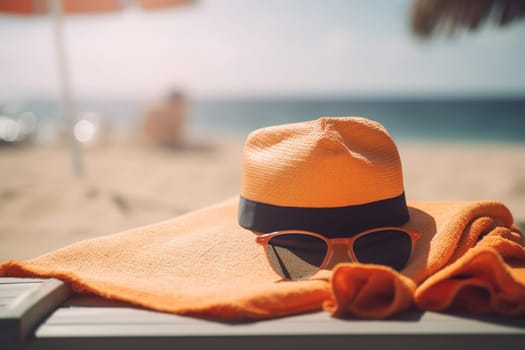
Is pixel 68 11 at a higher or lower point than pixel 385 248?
higher

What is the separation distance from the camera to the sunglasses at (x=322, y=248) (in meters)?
1.32

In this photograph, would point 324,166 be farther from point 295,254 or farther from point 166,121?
point 166,121

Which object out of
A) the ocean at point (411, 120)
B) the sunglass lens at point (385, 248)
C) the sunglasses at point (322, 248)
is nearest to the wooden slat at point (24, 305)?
the sunglasses at point (322, 248)

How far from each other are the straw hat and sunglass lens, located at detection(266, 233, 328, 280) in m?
0.04

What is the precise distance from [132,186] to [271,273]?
4432 millimetres

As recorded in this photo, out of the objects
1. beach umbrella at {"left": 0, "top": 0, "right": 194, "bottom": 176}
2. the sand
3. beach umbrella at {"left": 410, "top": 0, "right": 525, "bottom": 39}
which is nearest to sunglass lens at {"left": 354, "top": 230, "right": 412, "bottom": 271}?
Result: beach umbrella at {"left": 410, "top": 0, "right": 525, "bottom": 39}

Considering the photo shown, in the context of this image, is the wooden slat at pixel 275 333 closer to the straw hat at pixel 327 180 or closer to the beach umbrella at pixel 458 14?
the straw hat at pixel 327 180

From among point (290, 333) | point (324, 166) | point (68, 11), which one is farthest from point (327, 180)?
point (68, 11)

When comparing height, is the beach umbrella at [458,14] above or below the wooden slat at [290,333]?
above

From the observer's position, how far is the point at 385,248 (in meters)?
1.36

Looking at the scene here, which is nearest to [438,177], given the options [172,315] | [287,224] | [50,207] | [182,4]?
[182,4]

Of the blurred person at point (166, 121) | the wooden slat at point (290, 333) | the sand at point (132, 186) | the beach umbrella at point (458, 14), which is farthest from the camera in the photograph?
the blurred person at point (166, 121)

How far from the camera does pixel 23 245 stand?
3184 mm

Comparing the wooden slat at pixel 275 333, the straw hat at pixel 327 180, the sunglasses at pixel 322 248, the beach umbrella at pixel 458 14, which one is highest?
the beach umbrella at pixel 458 14
